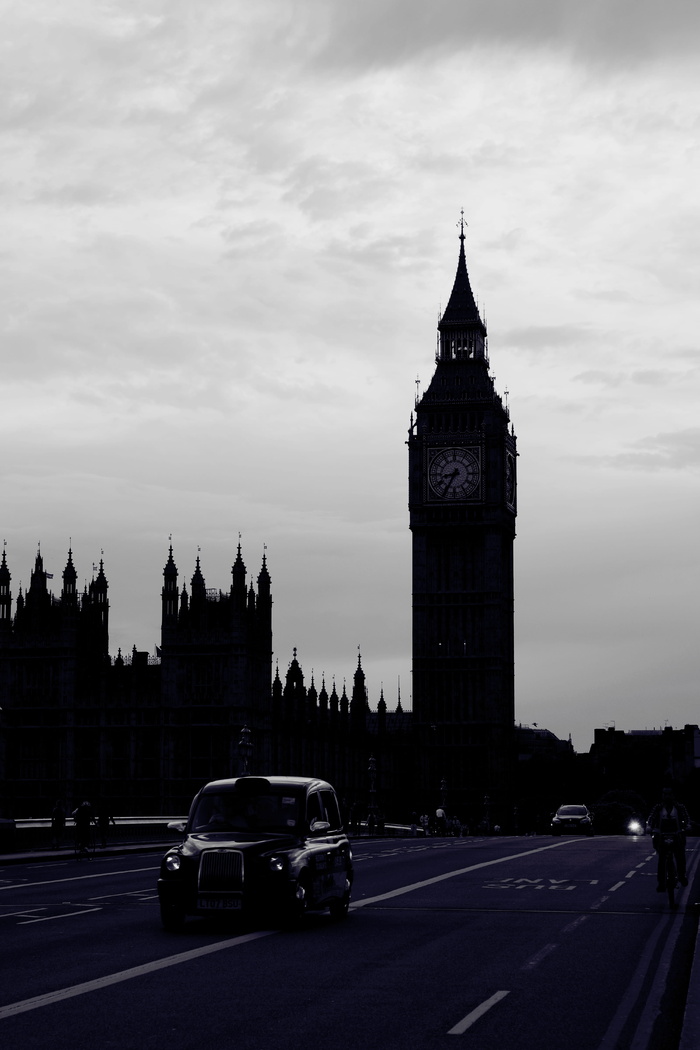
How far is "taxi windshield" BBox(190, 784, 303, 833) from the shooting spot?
20719mm

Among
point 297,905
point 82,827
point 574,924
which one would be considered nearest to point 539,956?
point 297,905

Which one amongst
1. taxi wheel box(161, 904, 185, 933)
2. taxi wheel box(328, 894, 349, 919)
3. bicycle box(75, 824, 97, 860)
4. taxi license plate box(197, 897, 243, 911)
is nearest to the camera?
taxi license plate box(197, 897, 243, 911)

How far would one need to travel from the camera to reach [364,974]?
16.3 metres

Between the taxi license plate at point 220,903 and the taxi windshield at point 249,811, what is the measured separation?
115cm

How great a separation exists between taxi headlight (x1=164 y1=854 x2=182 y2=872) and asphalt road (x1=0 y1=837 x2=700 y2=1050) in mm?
808

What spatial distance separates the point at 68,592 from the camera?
316 ft

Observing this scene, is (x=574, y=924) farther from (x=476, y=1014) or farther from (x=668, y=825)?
(x=476, y=1014)

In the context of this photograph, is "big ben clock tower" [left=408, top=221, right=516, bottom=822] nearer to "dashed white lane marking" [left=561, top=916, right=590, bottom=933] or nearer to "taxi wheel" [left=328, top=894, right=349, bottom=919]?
"dashed white lane marking" [left=561, top=916, right=590, bottom=933]

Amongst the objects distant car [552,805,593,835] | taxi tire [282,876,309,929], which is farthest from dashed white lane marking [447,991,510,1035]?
distant car [552,805,593,835]

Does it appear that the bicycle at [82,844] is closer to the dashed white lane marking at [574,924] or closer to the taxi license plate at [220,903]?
the dashed white lane marking at [574,924]

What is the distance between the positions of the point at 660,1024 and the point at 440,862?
2660cm

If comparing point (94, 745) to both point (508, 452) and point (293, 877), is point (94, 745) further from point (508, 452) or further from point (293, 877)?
point (293, 877)

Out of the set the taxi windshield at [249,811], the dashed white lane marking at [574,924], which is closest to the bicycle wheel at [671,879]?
the dashed white lane marking at [574,924]

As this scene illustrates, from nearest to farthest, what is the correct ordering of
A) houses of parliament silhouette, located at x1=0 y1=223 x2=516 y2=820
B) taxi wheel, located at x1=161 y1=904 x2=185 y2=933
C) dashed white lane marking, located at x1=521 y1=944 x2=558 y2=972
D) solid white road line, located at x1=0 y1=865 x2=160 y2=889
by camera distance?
dashed white lane marking, located at x1=521 y1=944 x2=558 y2=972 → taxi wheel, located at x1=161 y1=904 x2=185 y2=933 → solid white road line, located at x1=0 y1=865 x2=160 y2=889 → houses of parliament silhouette, located at x1=0 y1=223 x2=516 y2=820
